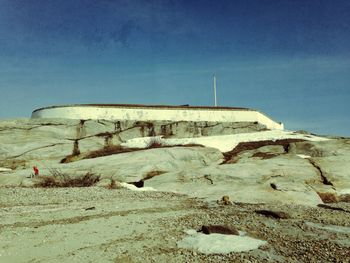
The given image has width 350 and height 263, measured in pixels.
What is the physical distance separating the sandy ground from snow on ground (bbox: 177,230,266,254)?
0.16 metres

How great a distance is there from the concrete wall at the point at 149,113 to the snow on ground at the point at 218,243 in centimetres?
2593

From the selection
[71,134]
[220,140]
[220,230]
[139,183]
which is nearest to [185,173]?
[139,183]

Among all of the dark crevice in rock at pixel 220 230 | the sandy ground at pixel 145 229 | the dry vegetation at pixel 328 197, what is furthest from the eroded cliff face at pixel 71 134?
the dark crevice in rock at pixel 220 230

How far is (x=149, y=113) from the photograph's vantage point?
108ft

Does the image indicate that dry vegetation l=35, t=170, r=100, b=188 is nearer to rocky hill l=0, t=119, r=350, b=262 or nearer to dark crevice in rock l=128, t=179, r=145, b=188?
rocky hill l=0, t=119, r=350, b=262

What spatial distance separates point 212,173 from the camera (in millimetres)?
15148

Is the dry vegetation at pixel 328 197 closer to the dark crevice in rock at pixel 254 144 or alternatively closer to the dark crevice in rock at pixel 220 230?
the dark crevice in rock at pixel 220 230

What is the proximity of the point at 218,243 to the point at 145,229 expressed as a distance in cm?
174

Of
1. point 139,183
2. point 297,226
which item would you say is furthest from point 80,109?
point 297,226

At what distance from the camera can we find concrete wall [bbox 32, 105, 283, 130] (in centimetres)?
3170

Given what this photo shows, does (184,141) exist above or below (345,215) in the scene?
above

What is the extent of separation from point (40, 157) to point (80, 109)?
7.65 m

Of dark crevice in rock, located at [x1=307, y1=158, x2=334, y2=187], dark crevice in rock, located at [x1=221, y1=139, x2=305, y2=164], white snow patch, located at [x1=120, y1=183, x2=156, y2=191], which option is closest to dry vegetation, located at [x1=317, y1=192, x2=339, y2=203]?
dark crevice in rock, located at [x1=307, y1=158, x2=334, y2=187]

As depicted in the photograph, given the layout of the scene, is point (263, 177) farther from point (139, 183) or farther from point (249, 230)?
point (249, 230)
